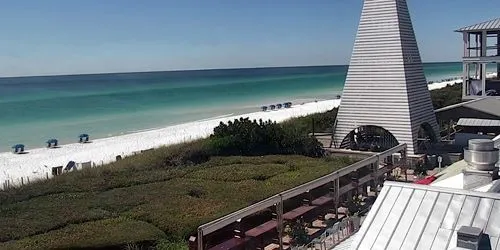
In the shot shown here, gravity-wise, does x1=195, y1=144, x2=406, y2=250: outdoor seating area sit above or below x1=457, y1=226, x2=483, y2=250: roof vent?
below

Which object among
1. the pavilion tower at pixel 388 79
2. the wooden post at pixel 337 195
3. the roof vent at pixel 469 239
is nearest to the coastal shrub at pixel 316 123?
the pavilion tower at pixel 388 79

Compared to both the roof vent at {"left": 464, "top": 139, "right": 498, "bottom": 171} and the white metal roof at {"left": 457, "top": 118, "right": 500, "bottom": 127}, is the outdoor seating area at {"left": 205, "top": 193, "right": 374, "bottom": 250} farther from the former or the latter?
the white metal roof at {"left": 457, "top": 118, "right": 500, "bottom": 127}

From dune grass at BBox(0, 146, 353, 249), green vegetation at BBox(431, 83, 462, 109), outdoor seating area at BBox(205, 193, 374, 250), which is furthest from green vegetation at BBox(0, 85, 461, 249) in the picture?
green vegetation at BBox(431, 83, 462, 109)

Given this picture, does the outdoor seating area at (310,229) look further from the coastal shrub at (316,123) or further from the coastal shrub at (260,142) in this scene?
the coastal shrub at (316,123)

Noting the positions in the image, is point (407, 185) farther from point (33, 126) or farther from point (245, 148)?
point (33, 126)

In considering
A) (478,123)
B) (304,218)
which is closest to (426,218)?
(304,218)
